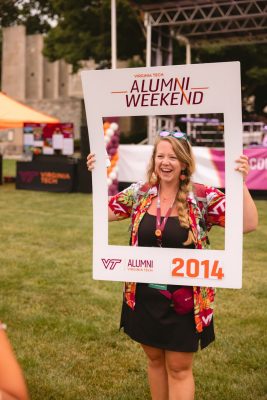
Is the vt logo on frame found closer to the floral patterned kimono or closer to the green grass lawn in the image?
the floral patterned kimono

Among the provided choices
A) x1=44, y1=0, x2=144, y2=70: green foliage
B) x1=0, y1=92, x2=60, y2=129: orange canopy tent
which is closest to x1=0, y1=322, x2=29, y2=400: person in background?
x1=0, y1=92, x2=60, y2=129: orange canopy tent

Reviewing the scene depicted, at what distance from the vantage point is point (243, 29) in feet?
57.8

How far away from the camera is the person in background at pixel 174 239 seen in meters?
2.67

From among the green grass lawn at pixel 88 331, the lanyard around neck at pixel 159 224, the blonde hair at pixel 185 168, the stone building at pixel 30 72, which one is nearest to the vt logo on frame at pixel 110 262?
the lanyard around neck at pixel 159 224

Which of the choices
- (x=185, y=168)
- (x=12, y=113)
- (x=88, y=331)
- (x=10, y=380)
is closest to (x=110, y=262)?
(x=185, y=168)

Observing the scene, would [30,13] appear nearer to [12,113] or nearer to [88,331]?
[12,113]

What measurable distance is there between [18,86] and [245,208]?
4133cm

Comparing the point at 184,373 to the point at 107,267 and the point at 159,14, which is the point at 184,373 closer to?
the point at 107,267

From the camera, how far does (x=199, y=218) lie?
2.71 meters

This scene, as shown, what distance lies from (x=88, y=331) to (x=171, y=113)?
2726 millimetres

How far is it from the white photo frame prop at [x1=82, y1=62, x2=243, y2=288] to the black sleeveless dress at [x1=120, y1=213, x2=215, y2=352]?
0.08m

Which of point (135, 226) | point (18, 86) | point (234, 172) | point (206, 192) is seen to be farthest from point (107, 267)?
point (18, 86)

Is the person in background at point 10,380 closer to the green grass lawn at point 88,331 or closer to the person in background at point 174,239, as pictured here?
the person in background at point 174,239

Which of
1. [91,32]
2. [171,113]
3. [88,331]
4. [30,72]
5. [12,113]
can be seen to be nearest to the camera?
[171,113]
